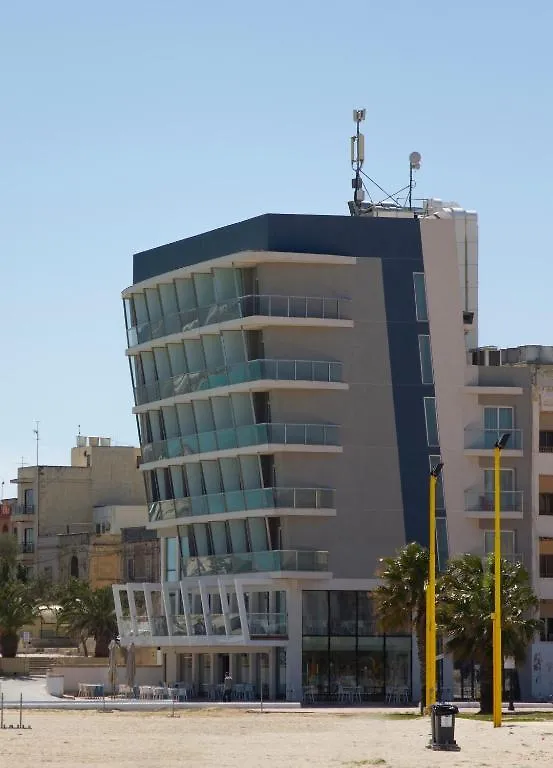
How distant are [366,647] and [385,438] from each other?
8.42m

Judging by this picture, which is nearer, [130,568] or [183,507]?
[183,507]

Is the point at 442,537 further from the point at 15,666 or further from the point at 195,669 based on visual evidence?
the point at 15,666

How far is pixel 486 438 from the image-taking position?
77812mm

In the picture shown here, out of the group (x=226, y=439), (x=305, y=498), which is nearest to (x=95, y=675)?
(x=226, y=439)

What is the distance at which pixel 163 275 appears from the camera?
7981 centimetres

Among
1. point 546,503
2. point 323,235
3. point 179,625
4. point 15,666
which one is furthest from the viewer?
point 15,666

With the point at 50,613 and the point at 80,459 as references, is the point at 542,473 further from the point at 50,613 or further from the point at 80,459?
the point at 80,459

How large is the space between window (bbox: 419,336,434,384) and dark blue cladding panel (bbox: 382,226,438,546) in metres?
0.23

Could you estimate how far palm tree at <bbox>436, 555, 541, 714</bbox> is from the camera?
210 feet

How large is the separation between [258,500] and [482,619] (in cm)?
1459

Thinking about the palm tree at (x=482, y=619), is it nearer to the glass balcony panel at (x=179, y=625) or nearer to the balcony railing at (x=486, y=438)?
the balcony railing at (x=486, y=438)

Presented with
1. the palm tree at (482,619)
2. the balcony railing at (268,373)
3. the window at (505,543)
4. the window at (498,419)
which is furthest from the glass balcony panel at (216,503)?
the palm tree at (482,619)

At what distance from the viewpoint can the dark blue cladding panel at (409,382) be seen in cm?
7581

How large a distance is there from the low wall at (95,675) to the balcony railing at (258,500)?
7.45 meters
